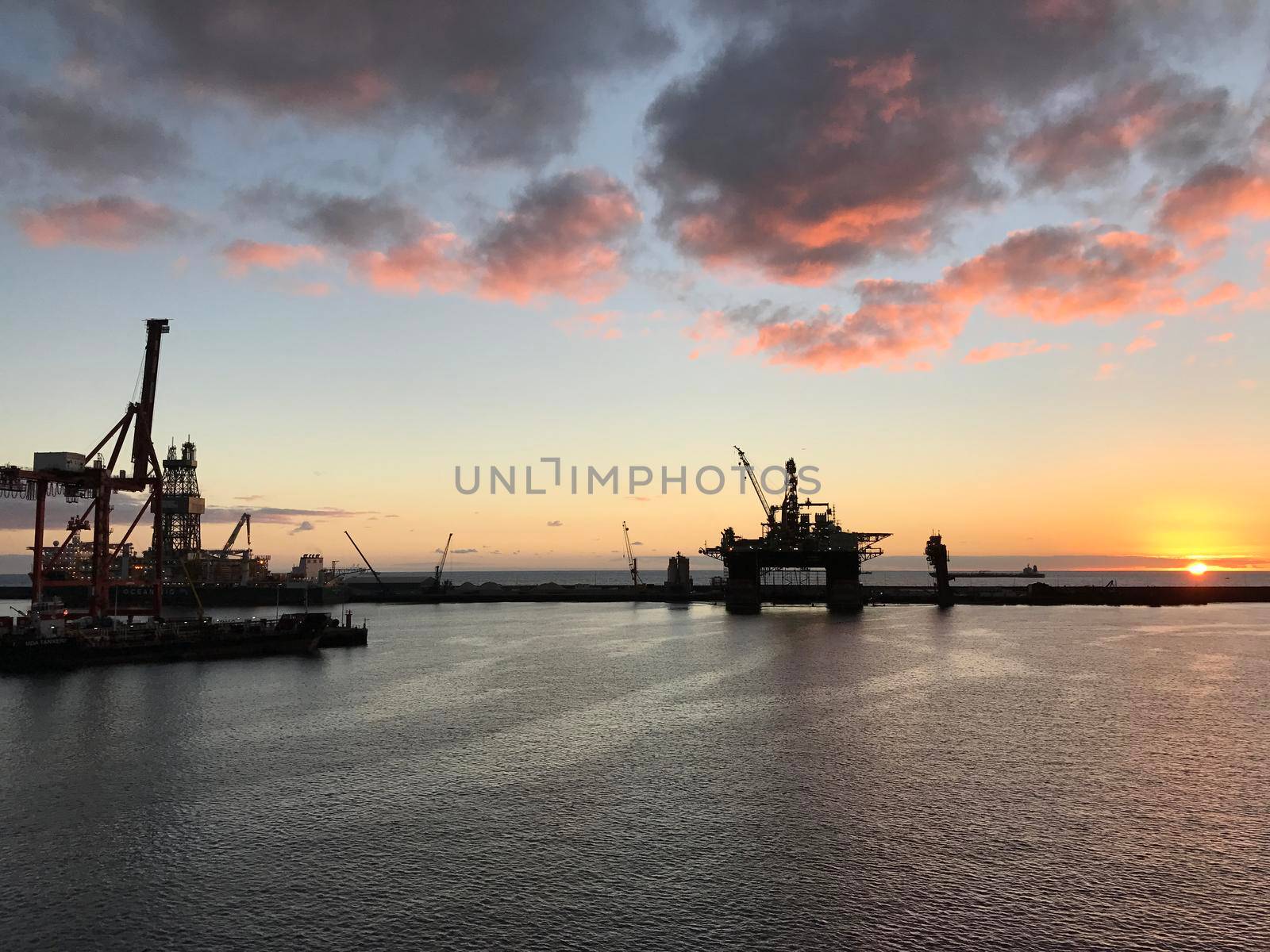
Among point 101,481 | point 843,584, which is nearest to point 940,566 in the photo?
point 843,584

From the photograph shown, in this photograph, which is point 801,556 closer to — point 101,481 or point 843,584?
point 843,584

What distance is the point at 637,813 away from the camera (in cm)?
3766

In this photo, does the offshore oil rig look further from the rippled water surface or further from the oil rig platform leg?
the rippled water surface

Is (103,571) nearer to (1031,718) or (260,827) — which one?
(260,827)

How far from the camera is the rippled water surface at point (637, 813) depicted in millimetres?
27328

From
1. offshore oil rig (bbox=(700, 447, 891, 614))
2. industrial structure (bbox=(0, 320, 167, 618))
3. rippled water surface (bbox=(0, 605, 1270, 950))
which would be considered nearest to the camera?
rippled water surface (bbox=(0, 605, 1270, 950))

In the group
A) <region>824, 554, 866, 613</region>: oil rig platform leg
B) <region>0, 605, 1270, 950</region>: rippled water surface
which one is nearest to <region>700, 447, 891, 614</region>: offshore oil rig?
<region>824, 554, 866, 613</region>: oil rig platform leg

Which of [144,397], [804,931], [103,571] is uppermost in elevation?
[144,397]

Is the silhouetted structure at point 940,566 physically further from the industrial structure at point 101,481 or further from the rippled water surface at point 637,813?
the industrial structure at point 101,481

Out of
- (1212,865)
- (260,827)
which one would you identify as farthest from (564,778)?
(1212,865)

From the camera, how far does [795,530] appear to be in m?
179

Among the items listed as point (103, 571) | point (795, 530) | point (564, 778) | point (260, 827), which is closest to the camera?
point (260, 827)

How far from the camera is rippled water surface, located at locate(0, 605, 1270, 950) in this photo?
2733 cm

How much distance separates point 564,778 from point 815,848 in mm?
14789
